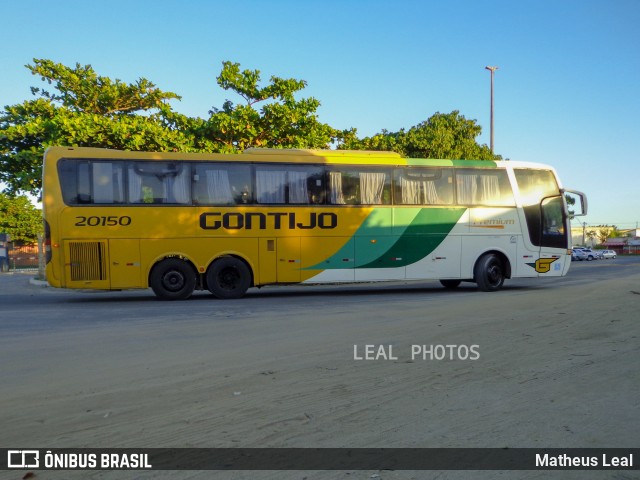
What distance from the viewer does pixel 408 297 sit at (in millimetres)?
13312

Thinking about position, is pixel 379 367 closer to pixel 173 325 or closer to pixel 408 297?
pixel 173 325

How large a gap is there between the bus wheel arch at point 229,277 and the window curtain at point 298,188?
212cm

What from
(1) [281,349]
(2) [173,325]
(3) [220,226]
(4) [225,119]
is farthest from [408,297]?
(4) [225,119]

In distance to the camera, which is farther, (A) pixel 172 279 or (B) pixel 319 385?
(A) pixel 172 279

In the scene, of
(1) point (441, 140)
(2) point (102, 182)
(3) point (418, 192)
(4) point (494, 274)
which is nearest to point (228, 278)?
(2) point (102, 182)

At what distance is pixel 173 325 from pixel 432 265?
27.2ft

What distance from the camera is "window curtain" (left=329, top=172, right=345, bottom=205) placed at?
46.9ft

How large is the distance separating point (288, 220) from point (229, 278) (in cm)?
213

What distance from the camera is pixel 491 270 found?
15117 mm

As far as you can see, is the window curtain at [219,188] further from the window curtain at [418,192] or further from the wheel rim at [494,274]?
the wheel rim at [494,274]

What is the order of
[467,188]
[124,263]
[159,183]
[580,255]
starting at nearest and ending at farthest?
[124,263] < [159,183] < [467,188] < [580,255]

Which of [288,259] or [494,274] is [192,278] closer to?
[288,259]

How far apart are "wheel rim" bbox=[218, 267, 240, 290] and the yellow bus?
0.08 feet

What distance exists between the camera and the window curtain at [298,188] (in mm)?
14039
